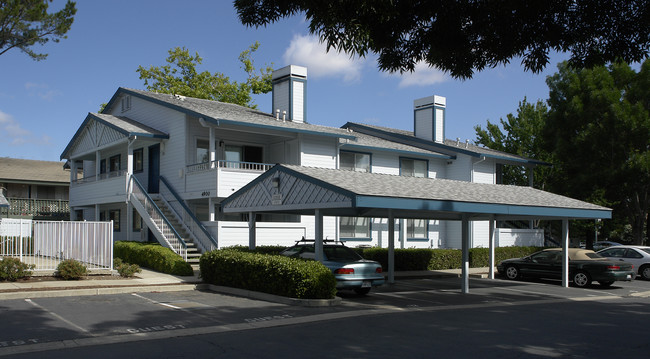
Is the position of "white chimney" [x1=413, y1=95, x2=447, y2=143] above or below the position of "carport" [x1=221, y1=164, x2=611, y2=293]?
above

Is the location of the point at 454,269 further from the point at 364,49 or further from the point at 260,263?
the point at 364,49

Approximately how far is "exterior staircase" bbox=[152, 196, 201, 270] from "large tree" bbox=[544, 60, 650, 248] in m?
21.9

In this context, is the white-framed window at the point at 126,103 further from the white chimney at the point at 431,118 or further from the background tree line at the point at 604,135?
the background tree line at the point at 604,135

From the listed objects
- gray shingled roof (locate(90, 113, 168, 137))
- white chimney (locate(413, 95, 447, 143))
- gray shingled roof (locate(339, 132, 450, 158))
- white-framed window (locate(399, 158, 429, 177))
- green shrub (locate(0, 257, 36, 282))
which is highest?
white chimney (locate(413, 95, 447, 143))

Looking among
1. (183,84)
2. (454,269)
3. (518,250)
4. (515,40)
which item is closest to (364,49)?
(515,40)

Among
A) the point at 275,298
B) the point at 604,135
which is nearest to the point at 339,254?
the point at 275,298

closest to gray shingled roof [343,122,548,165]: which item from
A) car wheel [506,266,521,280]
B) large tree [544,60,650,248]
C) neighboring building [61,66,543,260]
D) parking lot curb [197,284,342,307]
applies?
neighboring building [61,66,543,260]

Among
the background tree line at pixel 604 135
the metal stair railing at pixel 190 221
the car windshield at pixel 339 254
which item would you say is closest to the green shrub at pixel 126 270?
the metal stair railing at pixel 190 221

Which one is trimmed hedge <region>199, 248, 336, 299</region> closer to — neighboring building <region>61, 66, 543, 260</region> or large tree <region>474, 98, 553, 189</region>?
neighboring building <region>61, 66, 543, 260</region>

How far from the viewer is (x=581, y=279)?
21781mm

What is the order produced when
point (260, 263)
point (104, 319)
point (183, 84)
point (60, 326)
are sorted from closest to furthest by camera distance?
point (60, 326) → point (104, 319) → point (260, 263) → point (183, 84)

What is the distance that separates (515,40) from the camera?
9539mm

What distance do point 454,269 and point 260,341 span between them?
18.2 meters

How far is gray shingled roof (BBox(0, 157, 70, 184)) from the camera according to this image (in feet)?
135
